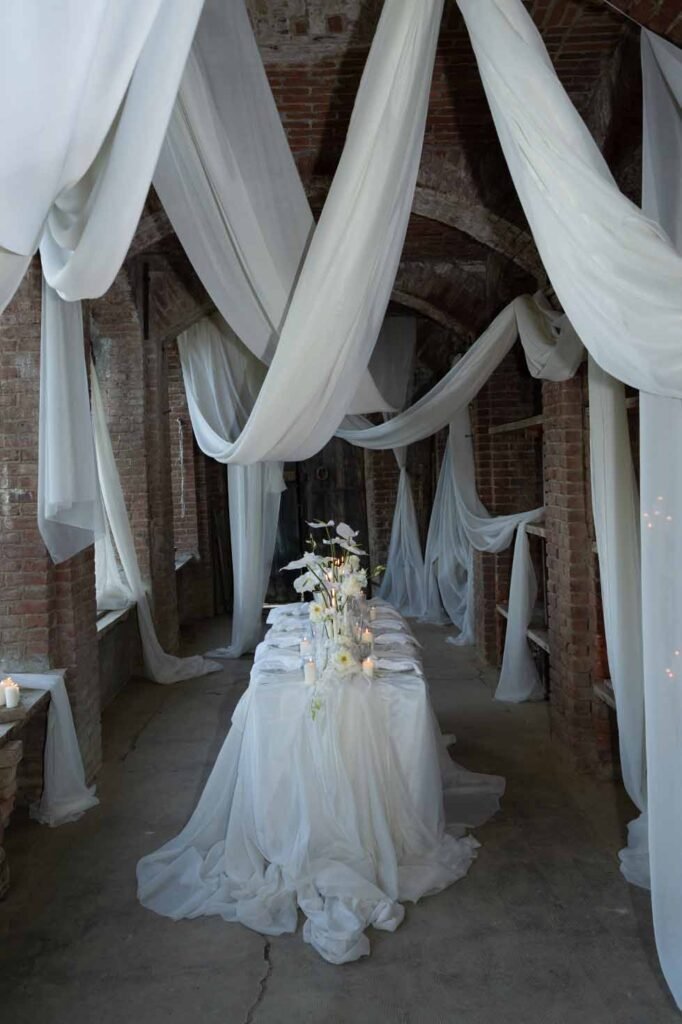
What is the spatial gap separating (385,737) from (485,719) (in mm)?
2339

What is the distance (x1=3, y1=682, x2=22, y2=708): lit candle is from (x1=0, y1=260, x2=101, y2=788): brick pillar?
549 millimetres

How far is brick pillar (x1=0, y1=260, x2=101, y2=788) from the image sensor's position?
4.45m

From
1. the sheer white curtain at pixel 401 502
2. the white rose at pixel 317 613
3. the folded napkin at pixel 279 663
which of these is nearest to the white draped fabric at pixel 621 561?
the white rose at pixel 317 613

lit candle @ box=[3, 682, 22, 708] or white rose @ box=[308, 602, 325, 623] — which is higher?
white rose @ box=[308, 602, 325, 623]

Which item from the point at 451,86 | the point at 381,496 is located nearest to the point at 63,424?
the point at 451,86

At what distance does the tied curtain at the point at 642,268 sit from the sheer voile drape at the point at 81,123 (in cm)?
89

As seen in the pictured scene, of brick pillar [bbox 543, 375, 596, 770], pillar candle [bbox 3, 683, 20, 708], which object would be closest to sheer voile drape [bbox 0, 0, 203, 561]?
pillar candle [bbox 3, 683, 20, 708]

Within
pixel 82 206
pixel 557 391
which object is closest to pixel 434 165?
pixel 557 391

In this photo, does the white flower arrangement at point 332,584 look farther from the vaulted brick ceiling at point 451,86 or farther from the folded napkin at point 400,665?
the vaulted brick ceiling at point 451,86

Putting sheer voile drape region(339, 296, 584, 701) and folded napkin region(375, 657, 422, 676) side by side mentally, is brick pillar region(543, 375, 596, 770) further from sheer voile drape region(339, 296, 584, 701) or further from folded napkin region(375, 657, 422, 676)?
folded napkin region(375, 657, 422, 676)

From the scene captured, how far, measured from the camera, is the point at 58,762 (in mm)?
4320

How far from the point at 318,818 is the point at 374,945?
0.62 meters

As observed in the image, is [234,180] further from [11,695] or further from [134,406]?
[134,406]

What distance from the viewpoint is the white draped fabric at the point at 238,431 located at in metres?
7.25
